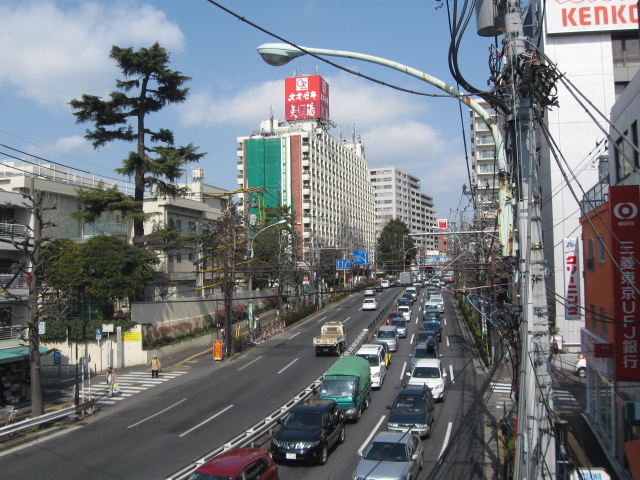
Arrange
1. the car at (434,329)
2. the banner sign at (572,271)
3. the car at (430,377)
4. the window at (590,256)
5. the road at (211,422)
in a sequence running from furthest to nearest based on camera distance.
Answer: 1. the car at (434,329)
2. the car at (430,377)
3. the banner sign at (572,271)
4. the window at (590,256)
5. the road at (211,422)

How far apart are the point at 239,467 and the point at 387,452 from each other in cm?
425

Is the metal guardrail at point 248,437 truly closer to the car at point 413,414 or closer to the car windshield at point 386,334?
the car at point 413,414

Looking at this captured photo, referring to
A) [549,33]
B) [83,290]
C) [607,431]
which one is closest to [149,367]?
[83,290]

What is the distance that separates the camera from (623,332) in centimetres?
1452

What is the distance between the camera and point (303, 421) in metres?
16.8

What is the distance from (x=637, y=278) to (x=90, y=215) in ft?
109

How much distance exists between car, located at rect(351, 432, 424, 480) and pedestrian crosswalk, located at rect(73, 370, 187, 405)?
1585cm

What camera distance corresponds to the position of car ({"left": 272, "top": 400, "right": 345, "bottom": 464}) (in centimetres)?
1551

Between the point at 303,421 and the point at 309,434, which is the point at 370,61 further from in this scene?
the point at 303,421

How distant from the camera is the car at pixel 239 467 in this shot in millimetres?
12055

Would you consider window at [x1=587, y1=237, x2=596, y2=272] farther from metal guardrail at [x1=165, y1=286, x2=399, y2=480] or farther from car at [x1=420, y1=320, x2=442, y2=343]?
car at [x1=420, y1=320, x2=442, y2=343]

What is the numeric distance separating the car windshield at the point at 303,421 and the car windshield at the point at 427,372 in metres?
9.14

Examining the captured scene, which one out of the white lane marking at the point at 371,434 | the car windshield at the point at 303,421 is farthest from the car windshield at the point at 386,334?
the car windshield at the point at 303,421

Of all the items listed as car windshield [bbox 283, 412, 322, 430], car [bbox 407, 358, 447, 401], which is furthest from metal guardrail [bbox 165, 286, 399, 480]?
car [bbox 407, 358, 447, 401]
